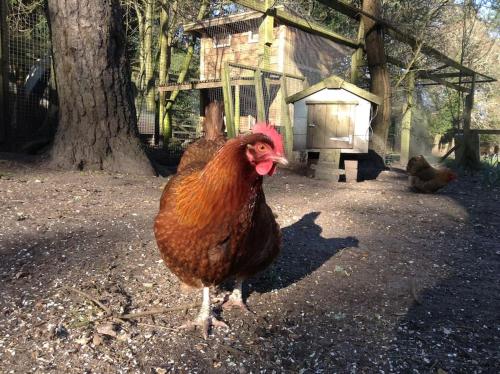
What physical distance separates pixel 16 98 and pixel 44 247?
4793 millimetres

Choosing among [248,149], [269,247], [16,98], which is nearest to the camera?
[248,149]

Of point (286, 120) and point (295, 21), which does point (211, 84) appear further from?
point (295, 21)

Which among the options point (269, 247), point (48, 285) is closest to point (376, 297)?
point (269, 247)

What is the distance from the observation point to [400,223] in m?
4.28

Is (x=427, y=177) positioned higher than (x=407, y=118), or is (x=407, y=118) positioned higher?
(x=407, y=118)

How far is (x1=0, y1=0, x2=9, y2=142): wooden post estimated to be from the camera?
5.65 metres

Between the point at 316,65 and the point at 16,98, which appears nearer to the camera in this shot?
the point at 16,98

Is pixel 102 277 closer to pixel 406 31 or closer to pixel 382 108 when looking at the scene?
pixel 382 108

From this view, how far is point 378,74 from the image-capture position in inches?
363

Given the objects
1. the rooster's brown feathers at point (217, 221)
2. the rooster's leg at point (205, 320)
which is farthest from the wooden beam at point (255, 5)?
the rooster's leg at point (205, 320)

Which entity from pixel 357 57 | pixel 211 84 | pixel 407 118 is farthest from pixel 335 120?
pixel 407 118

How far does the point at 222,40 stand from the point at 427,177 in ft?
25.2

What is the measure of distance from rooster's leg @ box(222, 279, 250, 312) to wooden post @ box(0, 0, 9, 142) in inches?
197

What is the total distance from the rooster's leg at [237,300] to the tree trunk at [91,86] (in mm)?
3167
